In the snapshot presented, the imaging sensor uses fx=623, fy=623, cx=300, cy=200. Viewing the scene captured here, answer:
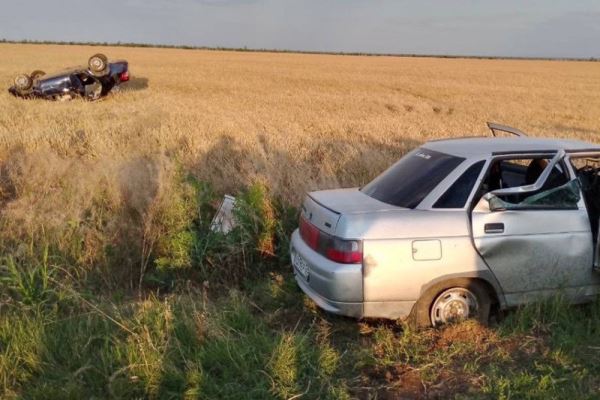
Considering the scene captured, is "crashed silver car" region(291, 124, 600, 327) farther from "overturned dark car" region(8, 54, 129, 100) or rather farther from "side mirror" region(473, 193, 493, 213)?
"overturned dark car" region(8, 54, 129, 100)

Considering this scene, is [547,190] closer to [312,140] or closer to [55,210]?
[55,210]

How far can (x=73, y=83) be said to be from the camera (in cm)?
1791

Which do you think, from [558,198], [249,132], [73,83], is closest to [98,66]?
[73,83]

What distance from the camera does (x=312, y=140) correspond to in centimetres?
1060

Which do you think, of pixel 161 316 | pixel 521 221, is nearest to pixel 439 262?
pixel 521 221

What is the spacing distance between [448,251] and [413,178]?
74 cm

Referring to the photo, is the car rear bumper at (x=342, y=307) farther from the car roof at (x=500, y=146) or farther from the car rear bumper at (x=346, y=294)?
the car roof at (x=500, y=146)

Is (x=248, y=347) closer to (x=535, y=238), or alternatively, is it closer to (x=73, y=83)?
(x=535, y=238)

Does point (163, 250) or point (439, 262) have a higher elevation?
point (439, 262)

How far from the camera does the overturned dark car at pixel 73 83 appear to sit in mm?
17625

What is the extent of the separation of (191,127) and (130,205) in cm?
464

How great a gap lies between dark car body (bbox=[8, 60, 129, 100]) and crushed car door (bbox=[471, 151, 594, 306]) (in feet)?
51.9

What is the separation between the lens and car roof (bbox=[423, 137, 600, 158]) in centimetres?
465

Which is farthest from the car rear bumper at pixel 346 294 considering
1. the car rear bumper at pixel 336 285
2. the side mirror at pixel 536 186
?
the side mirror at pixel 536 186
